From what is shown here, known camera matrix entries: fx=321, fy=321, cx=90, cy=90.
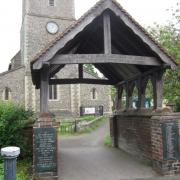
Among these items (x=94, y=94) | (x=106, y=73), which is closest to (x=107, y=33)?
(x=106, y=73)

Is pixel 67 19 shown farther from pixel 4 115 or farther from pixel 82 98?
pixel 4 115

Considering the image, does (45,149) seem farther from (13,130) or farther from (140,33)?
(140,33)

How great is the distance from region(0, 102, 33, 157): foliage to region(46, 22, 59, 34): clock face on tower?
26.2m

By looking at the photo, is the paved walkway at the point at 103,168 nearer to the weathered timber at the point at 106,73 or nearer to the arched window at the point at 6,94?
the weathered timber at the point at 106,73

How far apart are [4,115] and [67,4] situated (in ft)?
94.7

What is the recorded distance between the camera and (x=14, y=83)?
34.8 metres

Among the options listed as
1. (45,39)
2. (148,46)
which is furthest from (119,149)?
(45,39)

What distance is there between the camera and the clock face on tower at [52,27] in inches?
1426

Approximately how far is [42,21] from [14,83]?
25.0ft

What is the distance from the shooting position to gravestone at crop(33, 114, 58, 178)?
846 cm

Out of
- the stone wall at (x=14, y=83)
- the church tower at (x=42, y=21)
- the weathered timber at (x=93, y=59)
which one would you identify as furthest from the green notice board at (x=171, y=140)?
the church tower at (x=42, y=21)

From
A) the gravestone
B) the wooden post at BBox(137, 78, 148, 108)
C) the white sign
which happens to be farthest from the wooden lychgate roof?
the white sign

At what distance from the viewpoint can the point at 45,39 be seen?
36.2m

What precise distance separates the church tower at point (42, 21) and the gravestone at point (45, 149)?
89.2ft
